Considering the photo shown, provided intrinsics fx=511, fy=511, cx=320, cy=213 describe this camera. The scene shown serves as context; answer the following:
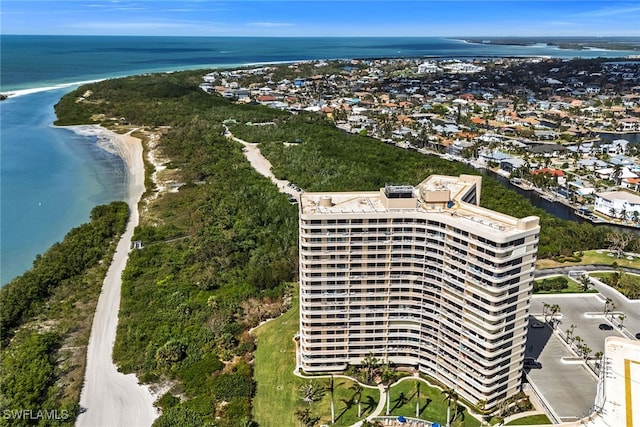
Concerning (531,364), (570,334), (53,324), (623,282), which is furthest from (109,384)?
(623,282)

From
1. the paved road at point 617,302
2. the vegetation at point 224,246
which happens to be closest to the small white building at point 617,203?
the vegetation at point 224,246

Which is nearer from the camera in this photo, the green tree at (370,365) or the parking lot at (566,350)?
the parking lot at (566,350)

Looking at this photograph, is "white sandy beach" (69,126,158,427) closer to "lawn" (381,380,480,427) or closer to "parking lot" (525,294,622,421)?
"lawn" (381,380,480,427)

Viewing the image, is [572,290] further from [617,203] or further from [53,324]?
[53,324]

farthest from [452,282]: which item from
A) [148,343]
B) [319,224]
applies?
[148,343]

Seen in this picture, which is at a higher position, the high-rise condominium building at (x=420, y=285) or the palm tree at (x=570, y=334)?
the high-rise condominium building at (x=420, y=285)

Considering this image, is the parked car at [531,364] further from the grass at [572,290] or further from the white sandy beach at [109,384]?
the white sandy beach at [109,384]

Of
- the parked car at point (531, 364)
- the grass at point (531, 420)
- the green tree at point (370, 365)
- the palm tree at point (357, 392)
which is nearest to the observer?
the grass at point (531, 420)

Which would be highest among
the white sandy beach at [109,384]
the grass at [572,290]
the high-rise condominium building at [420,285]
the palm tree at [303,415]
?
the high-rise condominium building at [420,285]

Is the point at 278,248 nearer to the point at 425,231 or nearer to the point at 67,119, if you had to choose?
the point at 425,231
